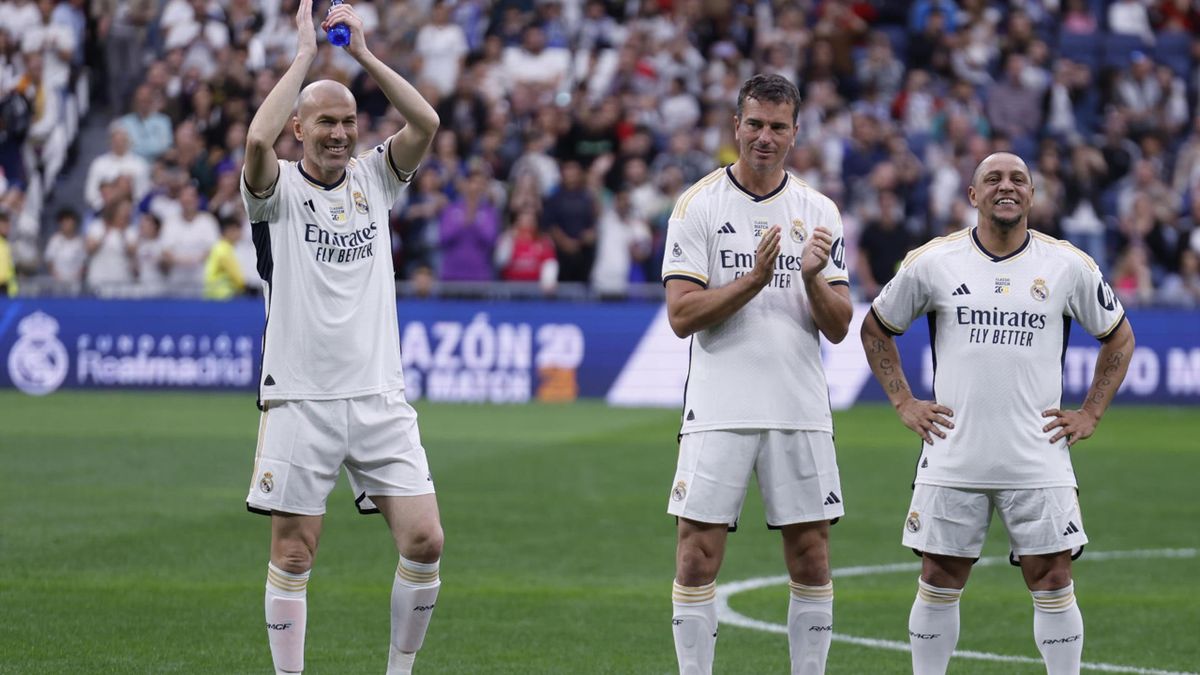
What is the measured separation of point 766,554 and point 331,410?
5391 mm

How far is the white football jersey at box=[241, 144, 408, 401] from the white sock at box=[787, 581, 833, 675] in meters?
1.99

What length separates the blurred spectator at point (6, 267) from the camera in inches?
930

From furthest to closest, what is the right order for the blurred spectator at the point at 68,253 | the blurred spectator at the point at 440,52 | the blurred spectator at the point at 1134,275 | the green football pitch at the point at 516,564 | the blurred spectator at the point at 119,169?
1. the blurred spectator at the point at 440,52
2. the blurred spectator at the point at 119,169
3. the blurred spectator at the point at 68,253
4. the blurred spectator at the point at 1134,275
5. the green football pitch at the point at 516,564

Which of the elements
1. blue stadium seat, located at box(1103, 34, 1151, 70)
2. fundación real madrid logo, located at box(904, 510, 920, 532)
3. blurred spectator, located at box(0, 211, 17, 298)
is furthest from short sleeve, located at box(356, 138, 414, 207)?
blue stadium seat, located at box(1103, 34, 1151, 70)

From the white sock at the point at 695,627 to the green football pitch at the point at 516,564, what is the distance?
1.25 meters

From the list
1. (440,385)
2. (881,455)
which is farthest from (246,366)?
(881,455)

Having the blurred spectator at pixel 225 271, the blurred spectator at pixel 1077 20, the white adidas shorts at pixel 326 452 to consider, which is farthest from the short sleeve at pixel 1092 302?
the blurred spectator at pixel 1077 20

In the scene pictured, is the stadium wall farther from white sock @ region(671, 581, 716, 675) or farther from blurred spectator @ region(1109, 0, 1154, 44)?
white sock @ region(671, 581, 716, 675)

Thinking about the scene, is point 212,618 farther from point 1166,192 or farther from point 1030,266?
point 1166,192

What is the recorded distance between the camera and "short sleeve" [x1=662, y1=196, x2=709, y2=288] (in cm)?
770

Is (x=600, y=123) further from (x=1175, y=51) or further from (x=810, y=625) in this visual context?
(x=810, y=625)

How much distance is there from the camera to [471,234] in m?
23.9

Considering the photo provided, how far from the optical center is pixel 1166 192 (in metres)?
26.0

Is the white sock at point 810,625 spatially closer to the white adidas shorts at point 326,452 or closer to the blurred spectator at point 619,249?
the white adidas shorts at point 326,452
